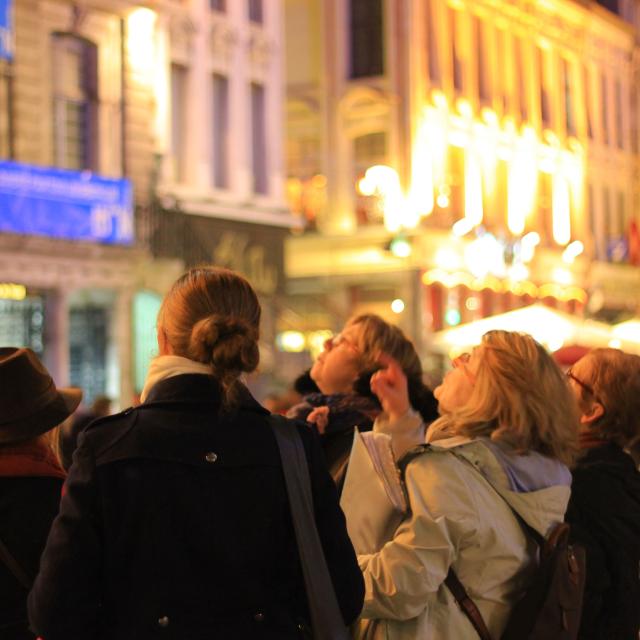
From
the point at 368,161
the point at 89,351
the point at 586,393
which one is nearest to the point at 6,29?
the point at 89,351

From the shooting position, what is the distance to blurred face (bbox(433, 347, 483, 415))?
4945mm

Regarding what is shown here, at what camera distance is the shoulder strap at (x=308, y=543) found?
3.89 meters

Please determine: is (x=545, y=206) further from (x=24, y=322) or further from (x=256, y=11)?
(x=24, y=322)

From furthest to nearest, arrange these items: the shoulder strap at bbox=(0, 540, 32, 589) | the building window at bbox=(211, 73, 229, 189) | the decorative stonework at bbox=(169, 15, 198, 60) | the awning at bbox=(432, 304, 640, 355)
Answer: the building window at bbox=(211, 73, 229, 189), the decorative stonework at bbox=(169, 15, 198, 60), the awning at bbox=(432, 304, 640, 355), the shoulder strap at bbox=(0, 540, 32, 589)

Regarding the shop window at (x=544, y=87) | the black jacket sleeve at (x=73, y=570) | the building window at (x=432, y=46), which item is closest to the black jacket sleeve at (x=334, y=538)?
the black jacket sleeve at (x=73, y=570)

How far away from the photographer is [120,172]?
2295 cm

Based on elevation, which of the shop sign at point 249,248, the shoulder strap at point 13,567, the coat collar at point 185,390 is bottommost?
the shoulder strap at point 13,567

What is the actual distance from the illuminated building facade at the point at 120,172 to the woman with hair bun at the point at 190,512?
656 inches

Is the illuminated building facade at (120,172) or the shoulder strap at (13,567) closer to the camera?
the shoulder strap at (13,567)

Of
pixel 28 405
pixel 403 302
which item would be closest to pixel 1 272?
pixel 403 302

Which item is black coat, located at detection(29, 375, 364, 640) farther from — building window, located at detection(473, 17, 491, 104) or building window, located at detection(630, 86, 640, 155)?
building window, located at detection(630, 86, 640, 155)

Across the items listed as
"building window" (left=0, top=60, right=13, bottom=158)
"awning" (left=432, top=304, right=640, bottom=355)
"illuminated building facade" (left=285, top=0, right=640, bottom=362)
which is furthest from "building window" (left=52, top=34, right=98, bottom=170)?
"illuminated building facade" (left=285, top=0, right=640, bottom=362)

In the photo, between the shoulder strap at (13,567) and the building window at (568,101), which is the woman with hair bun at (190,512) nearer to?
the shoulder strap at (13,567)

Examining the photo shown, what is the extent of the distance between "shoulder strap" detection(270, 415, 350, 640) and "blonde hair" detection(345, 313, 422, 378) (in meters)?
2.01
